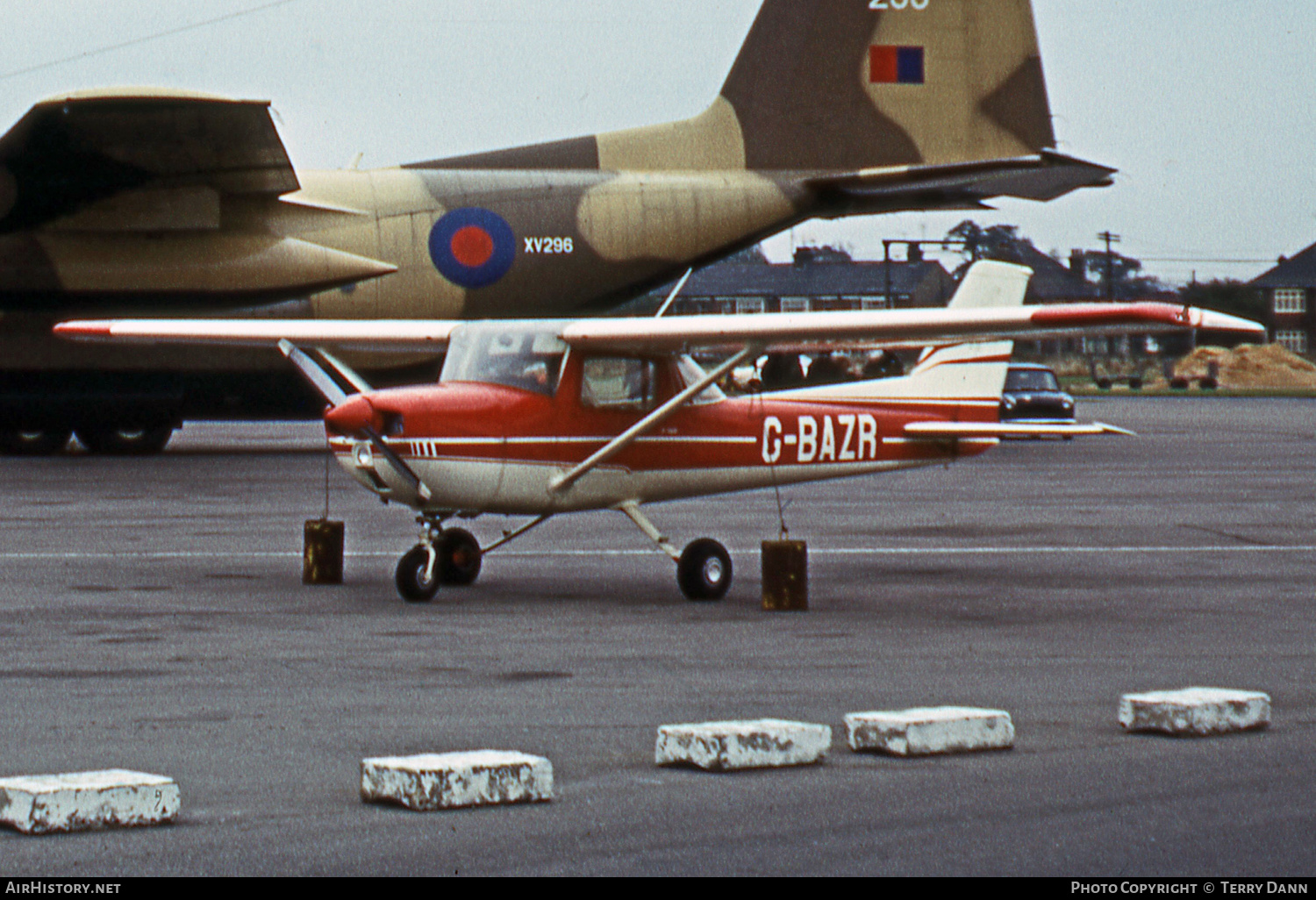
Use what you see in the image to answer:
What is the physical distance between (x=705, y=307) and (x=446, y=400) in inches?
4758

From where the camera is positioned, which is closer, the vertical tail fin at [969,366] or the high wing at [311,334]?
the vertical tail fin at [969,366]

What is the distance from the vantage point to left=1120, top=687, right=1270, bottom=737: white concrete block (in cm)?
741

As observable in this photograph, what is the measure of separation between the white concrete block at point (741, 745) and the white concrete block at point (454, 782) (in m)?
0.70

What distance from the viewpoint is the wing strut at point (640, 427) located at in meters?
13.1

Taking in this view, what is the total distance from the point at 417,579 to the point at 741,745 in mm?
6038

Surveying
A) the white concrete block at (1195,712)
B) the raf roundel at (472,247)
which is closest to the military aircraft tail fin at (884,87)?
the raf roundel at (472,247)

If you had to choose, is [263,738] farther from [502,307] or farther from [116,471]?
[502,307]

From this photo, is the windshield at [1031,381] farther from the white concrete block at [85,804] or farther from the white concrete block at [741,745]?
the white concrete block at [85,804]

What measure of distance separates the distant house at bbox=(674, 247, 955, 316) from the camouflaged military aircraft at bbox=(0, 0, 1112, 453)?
99.5m

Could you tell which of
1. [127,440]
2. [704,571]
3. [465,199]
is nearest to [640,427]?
[704,571]

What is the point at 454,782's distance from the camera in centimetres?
606

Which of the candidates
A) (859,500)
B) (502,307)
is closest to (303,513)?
(859,500)

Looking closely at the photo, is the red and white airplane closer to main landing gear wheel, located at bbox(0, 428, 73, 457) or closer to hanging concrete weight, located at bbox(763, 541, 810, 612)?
hanging concrete weight, located at bbox(763, 541, 810, 612)

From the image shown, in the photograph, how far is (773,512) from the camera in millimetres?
20906
